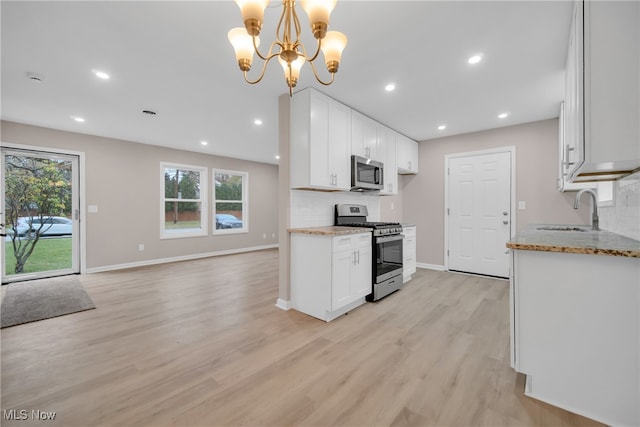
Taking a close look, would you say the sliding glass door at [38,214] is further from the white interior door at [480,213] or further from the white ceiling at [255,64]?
the white interior door at [480,213]

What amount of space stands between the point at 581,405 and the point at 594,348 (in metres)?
A: 0.34

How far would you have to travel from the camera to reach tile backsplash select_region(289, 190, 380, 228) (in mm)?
3215

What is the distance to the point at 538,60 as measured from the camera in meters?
2.48

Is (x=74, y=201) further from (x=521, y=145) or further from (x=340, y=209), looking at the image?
(x=521, y=145)

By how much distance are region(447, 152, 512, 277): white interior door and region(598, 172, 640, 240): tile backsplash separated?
1.87 meters

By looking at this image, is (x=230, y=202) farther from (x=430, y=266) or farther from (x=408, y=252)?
(x=430, y=266)

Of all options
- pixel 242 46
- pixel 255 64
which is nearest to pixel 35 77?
pixel 255 64

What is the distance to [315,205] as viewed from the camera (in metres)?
3.51

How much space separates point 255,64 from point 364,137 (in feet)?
5.96

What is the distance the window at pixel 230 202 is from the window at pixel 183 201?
35 centimetres

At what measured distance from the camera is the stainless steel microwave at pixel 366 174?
11.7ft

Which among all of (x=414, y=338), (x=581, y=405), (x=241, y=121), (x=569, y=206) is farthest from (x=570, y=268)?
(x=241, y=121)

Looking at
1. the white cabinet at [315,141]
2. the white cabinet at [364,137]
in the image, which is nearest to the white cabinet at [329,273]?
the white cabinet at [315,141]

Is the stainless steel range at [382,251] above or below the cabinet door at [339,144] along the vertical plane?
below
